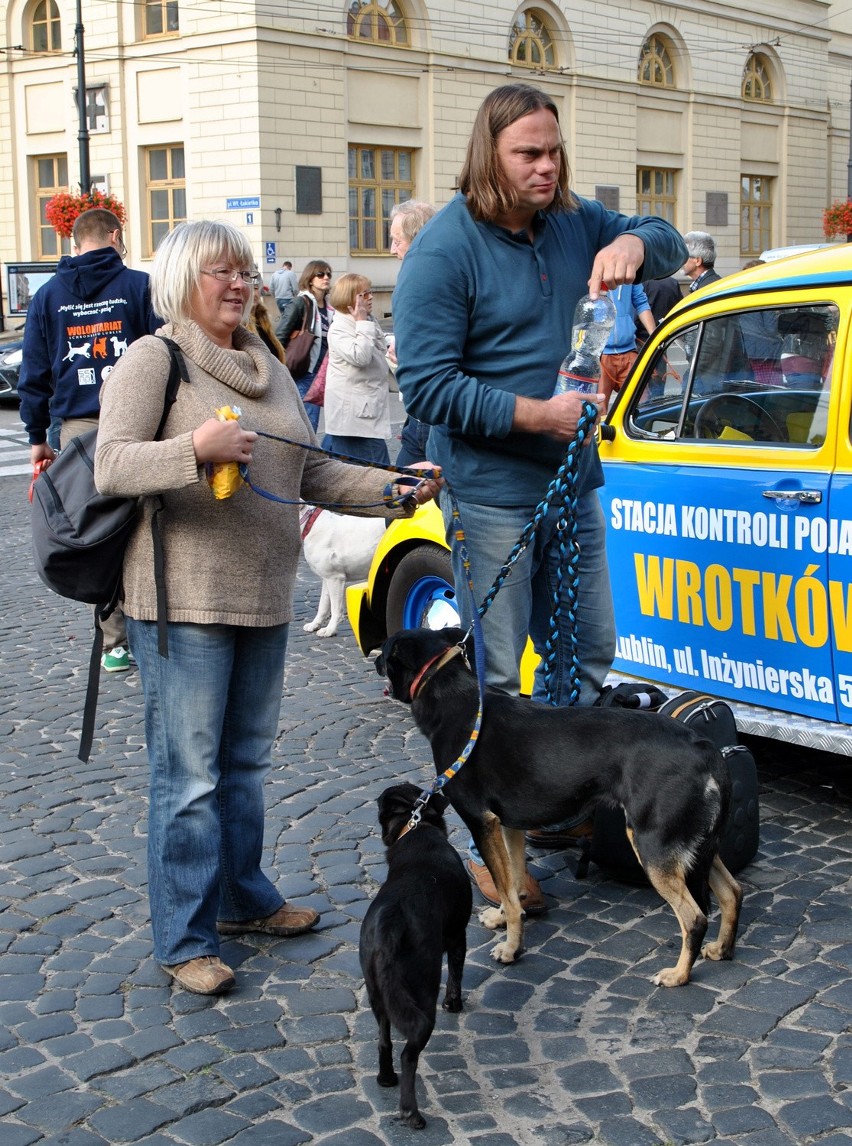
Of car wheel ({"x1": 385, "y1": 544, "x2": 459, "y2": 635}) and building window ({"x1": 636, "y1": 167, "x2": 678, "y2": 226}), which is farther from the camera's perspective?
building window ({"x1": 636, "y1": 167, "x2": 678, "y2": 226})

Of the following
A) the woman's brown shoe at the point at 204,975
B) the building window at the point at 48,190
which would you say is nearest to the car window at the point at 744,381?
the woman's brown shoe at the point at 204,975

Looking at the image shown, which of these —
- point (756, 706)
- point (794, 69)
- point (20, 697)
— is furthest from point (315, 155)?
point (756, 706)

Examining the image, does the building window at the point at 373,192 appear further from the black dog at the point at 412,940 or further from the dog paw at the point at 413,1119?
the dog paw at the point at 413,1119

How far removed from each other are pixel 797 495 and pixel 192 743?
2.15 m

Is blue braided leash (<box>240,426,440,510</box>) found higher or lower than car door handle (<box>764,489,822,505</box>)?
higher

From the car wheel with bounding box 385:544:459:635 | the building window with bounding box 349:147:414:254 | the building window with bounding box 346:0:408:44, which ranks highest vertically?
the building window with bounding box 346:0:408:44

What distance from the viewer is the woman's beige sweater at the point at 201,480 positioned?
132 inches

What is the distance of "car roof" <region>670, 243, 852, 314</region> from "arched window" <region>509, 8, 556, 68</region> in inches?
1320

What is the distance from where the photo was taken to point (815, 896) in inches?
163

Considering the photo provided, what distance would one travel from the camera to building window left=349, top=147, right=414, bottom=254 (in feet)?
109

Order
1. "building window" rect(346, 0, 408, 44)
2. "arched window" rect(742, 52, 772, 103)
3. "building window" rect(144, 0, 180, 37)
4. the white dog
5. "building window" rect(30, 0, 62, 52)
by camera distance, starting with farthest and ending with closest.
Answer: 1. "arched window" rect(742, 52, 772, 103)
2. "building window" rect(30, 0, 62, 52)
3. "building window" rect(144, 0, 180, 37)
4. "building window" rect(346, 0, 408, 44)
5. the white dog

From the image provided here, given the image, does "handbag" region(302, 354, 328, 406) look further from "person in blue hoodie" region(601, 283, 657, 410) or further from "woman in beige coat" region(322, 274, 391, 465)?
"person in blue hoodie" region(601, 283, 657, 410)

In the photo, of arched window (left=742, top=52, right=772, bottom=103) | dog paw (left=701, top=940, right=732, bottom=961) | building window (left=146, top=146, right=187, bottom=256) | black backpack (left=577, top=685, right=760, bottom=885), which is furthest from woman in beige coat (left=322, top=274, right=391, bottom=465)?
arched window (left=742, top=52, right=772, bottom=103)

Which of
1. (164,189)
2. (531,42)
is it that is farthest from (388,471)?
(531,42)
